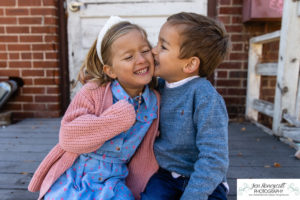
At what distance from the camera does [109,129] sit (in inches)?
44.1

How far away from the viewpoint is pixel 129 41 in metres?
1.27

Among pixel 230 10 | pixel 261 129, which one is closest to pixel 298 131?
pixel 261 129

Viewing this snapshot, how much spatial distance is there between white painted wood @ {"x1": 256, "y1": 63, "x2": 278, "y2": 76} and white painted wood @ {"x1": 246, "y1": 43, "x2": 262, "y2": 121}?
7cm

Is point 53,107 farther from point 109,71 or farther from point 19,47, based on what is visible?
point 109,71

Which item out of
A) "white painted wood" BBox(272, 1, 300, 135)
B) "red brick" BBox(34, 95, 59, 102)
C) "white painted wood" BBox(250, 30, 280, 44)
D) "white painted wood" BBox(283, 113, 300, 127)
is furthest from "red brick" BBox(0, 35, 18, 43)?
"white painted wood" BBox(283, 113, 300, 127)

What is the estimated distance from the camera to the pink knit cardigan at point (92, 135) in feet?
3.62

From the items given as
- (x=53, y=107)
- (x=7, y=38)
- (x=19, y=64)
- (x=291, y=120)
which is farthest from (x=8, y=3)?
(x=291, y=120)

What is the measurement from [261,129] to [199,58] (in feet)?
5.94

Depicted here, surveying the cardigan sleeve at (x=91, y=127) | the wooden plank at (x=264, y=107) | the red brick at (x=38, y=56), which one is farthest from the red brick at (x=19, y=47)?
the wooden plank at (x=264, y=107)

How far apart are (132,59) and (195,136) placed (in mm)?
510

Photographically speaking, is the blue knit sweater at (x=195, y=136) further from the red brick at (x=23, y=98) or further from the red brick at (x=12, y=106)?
the red brick at (x=12, y=106)

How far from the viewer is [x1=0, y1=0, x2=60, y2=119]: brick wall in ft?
9.80

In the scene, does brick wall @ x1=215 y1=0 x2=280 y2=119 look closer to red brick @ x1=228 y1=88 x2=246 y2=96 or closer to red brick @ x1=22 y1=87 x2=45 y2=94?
red brick @ x1=228 y1=88 x2=246 y2=96

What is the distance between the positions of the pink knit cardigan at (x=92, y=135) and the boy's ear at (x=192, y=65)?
24 cm
